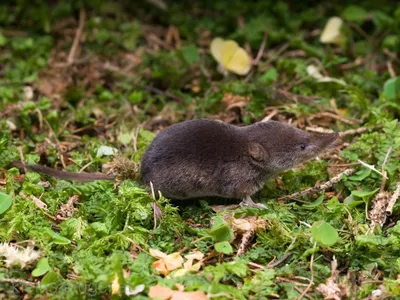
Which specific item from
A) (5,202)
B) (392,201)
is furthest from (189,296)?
(392,201)

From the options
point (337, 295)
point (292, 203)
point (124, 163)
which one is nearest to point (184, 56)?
point (124, 163)

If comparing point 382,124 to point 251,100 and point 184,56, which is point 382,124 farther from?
point 184,56

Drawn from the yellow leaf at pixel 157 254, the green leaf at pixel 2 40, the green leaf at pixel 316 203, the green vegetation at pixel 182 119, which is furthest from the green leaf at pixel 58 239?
the green leaf at pixel 2 40

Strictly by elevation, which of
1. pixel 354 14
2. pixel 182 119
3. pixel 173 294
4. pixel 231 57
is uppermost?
pixel 354 14

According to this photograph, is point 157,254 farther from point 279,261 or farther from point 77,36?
point 77,36

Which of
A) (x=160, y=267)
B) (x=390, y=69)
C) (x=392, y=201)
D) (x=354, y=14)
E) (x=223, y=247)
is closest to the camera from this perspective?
(x=160, y=267)

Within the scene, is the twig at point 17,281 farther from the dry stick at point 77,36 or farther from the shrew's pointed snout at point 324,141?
the dry stick at point 77,36

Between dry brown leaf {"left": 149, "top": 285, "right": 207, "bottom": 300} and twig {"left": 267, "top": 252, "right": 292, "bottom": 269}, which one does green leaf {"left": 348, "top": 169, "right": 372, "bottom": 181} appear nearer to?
twig {"left": 267, "top": 252, "right": 292, "bottom": 269}
